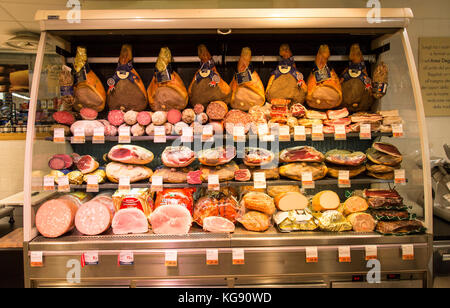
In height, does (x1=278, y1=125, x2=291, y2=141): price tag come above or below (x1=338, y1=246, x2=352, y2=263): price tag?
above

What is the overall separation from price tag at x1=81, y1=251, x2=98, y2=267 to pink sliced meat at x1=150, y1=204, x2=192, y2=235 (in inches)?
20.5

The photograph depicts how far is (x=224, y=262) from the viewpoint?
235cm

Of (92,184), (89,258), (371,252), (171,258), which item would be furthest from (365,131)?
(89,258)

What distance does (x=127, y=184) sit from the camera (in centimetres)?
254

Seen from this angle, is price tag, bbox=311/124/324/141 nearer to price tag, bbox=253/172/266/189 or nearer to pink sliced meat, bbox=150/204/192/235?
price tag, bbox=253/172/266/189

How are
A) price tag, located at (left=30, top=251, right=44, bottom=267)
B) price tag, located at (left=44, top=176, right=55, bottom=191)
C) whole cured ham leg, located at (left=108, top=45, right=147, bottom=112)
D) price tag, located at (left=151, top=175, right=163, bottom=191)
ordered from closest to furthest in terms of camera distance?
price tag, located at (left=30, top=251, right=44, bottom=267), price tag, located at (left=44, top=176, right=55, bottom=191), price tag, located at (left=151, top=175, right=163, bottom=191), whole cured ham leg, located at (left=108, top=45, right=147, bottom=112)

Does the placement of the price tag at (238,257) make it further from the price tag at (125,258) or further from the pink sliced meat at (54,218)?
the pink sliced meat at (54,218)

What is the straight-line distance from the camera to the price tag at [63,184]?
2455mm

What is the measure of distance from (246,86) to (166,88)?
2.62 feet

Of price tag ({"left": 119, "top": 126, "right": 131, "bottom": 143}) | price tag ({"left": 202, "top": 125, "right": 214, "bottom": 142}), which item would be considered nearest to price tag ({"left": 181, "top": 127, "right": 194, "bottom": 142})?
price tag ({"left": 202, "top": 125, "right": 214, "bottom": 142})

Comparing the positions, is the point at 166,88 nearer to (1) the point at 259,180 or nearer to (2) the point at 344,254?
(1) the point at 259,180

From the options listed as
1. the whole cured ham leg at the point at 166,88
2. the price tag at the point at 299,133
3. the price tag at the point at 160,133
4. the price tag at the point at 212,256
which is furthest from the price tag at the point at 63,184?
the price tag at the point at 299,133

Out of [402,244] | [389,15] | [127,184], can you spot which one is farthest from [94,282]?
[389,15]

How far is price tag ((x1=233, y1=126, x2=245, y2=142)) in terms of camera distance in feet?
8.29
